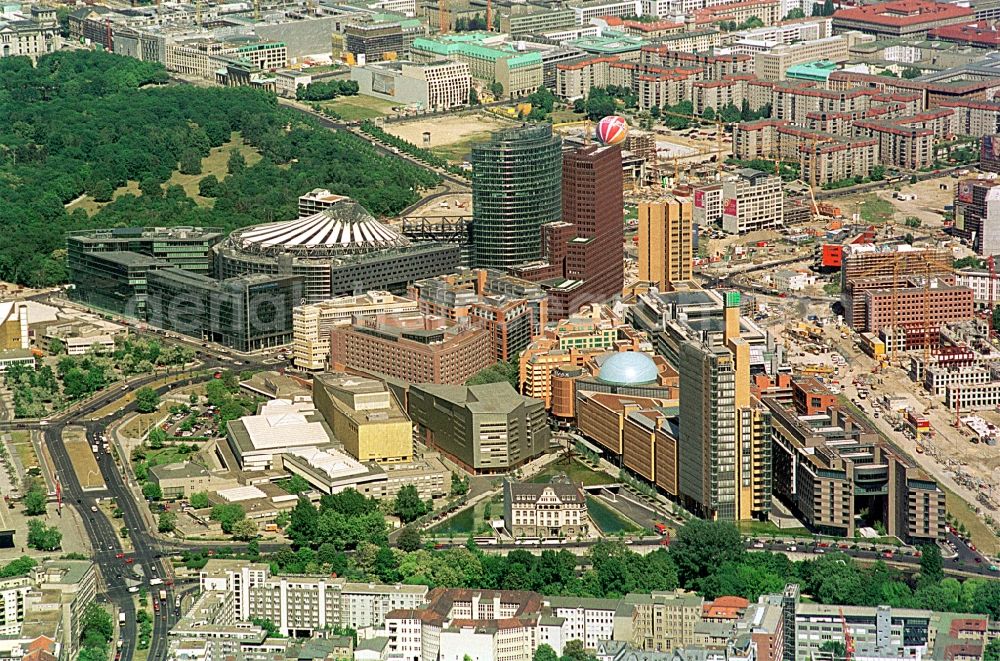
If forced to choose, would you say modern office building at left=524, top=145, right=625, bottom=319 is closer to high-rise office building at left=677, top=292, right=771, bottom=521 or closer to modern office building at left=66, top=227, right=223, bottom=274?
modern office building at left=66, top=227, right=223, bottom=274

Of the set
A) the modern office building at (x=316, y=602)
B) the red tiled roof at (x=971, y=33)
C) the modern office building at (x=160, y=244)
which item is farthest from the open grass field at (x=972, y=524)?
the red tiled roof at (x=971, y=33)

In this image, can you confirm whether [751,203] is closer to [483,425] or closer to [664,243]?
[664,243]

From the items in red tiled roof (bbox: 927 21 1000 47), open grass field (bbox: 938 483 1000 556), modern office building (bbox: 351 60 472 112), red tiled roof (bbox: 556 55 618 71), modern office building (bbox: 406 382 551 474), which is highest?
red tiled roof (bbox: 927 21 1000 47)

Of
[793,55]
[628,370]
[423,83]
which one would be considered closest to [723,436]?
[628,370]

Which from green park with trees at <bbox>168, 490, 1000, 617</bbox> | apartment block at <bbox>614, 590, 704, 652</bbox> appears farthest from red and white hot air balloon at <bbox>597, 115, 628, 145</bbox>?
apartment block at <bbox>614, 590, 704, 652</bbox>

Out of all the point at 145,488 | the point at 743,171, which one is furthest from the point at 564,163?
the point at 145,488

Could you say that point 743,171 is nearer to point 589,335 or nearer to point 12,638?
point 589,335
